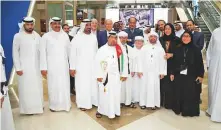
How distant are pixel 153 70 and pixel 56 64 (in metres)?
1.86

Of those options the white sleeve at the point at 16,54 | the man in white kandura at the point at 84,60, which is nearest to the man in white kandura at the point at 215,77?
the man in white kandura at the point at 84,60

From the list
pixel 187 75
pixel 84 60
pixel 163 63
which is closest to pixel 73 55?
pixel 84 60

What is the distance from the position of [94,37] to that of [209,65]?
7.31 feet

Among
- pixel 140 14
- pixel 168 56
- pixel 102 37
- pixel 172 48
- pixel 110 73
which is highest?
pixel 140 14

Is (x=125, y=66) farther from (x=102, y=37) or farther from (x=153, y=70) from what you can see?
(x=102, y=37)

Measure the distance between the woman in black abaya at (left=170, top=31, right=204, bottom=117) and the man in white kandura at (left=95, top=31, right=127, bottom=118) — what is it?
1116 millimetres

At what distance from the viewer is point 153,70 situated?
4574 mm

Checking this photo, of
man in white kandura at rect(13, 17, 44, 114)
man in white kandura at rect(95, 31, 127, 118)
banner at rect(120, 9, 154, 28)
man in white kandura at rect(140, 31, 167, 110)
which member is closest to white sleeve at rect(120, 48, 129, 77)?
man in white kandura at rect(95, 31, 127, 118)

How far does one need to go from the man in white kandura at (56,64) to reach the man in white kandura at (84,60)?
160mm

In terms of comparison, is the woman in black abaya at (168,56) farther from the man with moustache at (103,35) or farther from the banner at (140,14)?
the banner at (140,14)

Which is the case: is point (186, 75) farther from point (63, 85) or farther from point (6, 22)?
point (6, 22)

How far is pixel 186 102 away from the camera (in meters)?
4.33

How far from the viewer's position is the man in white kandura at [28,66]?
4.22 meters

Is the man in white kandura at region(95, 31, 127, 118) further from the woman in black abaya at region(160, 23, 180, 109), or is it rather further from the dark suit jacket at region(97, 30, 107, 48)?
the woman in black abaya at region(160, 23, 180, 109)
